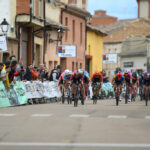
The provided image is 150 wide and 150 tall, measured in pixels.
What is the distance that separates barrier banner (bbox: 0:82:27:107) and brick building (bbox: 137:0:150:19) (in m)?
78.6

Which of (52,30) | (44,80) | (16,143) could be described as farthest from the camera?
(52,30)

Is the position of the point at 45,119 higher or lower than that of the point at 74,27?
lower

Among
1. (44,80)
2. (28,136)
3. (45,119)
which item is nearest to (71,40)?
(44,80)

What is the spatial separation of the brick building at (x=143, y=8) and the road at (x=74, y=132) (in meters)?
87.1

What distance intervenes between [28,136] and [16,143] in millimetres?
1180

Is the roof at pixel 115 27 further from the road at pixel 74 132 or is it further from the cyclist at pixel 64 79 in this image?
the road at pixel 74 132

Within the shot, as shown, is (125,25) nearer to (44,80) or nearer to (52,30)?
(52,30)

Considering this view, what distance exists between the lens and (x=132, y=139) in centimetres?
1186

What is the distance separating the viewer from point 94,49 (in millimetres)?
63438

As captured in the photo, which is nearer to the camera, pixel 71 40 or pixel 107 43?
pixel 71 40

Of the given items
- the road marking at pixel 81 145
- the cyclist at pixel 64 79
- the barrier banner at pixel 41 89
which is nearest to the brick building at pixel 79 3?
the barrier banner at pixel 41 89

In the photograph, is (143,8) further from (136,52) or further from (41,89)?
(41,89)

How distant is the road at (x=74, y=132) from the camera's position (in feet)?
35.8

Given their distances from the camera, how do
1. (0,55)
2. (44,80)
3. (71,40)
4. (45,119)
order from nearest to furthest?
(45,119)
(44,80)
(0,55)
(71,40)
